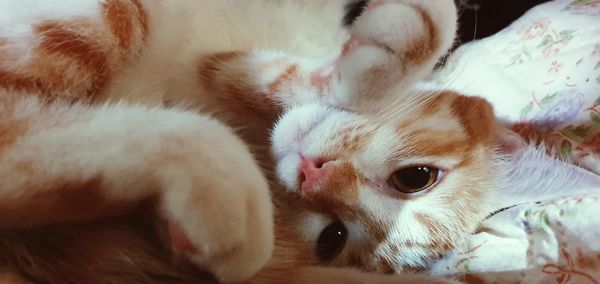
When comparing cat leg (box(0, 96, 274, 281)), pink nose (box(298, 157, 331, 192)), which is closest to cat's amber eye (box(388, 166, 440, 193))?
pink nose (box(298, 157, 331, 192))

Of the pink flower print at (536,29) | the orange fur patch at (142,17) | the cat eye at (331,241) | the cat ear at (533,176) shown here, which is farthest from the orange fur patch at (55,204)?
the pink flower print at (536,29)

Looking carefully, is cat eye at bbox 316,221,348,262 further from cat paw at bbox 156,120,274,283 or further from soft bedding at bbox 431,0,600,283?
cat paw at bbox 156,120,274,283

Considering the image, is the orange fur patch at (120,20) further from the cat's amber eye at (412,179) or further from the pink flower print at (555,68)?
the pink flower print at (555,68)

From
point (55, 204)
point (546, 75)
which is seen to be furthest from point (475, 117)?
point (55, 204)

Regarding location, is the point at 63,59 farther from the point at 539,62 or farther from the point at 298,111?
the point at 539,62

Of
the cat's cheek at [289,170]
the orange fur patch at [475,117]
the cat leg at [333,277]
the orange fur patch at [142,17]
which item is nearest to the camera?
the cat leg at [333,277]

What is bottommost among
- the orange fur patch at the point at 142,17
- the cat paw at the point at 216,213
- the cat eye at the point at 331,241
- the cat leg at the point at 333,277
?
the cat eye at the point at 331,241
